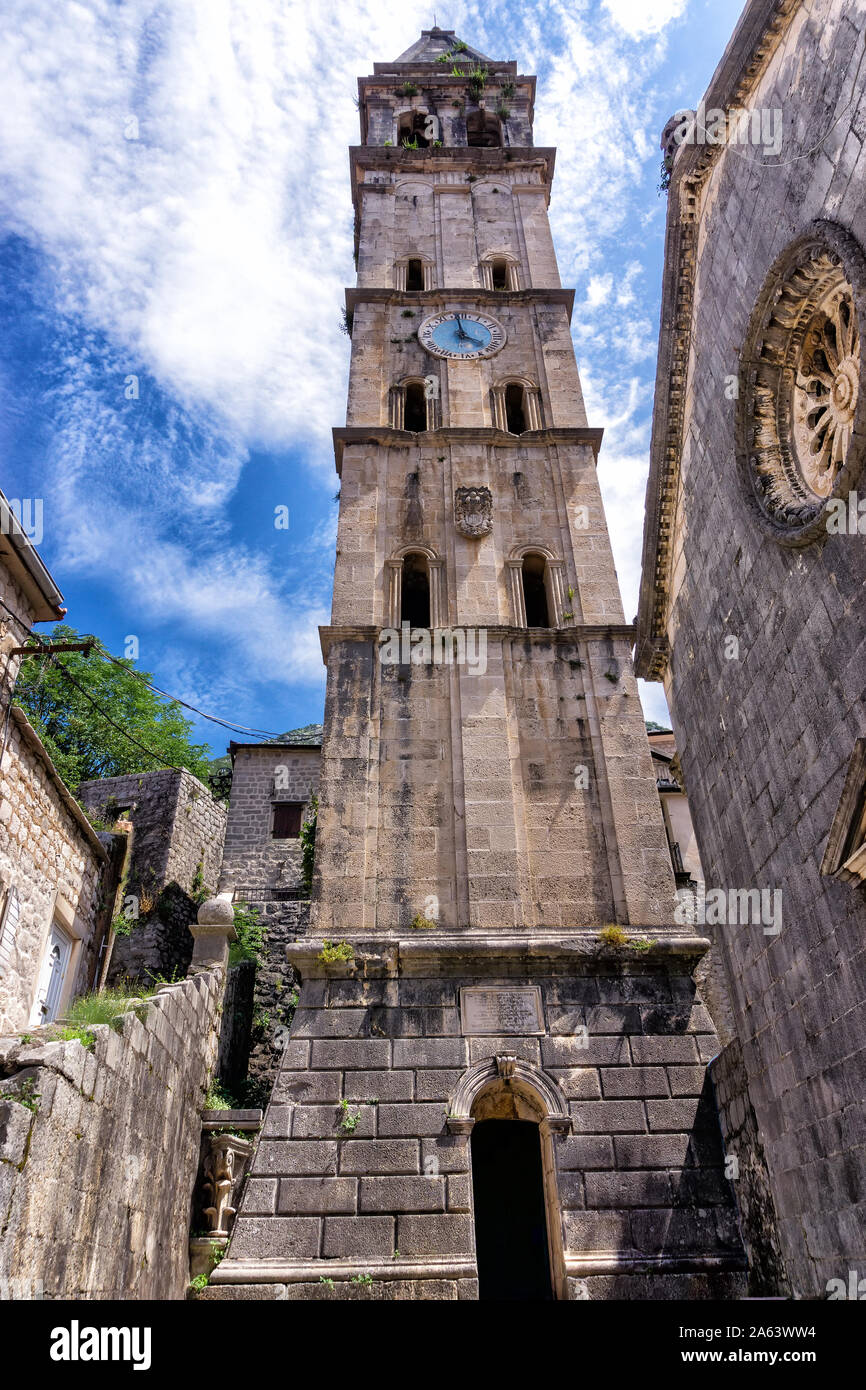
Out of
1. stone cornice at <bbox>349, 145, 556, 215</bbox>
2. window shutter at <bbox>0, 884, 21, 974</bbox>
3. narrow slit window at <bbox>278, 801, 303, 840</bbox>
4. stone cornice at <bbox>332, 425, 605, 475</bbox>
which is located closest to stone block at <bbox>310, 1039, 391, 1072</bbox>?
window shutter at <bbox>0, 884, 21, 974</bbox>

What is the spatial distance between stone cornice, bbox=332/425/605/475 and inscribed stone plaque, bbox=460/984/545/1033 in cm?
1013

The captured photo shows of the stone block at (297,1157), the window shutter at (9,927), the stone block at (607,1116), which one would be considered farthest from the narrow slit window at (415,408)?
→ the stone block at (297,1157)

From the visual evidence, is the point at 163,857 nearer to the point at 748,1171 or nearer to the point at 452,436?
the point at 452,436

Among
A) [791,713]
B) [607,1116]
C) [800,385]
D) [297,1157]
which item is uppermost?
[800,385]

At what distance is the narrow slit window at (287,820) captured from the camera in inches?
947

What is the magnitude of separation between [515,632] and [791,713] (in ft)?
19.0

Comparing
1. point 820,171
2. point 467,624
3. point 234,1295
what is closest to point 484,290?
point 467,624

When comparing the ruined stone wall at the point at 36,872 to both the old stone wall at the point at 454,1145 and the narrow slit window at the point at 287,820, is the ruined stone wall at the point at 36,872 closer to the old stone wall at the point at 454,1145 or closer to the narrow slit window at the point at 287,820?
the old stone wall at the point at 454,1145

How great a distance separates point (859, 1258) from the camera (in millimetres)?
7273

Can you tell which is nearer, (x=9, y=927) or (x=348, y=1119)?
(x=348, y=1119)

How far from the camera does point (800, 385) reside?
10.8 m

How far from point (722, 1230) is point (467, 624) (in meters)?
8.88

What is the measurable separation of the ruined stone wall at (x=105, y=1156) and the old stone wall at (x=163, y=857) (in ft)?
30.6

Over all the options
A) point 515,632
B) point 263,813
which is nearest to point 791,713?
point 515,632
